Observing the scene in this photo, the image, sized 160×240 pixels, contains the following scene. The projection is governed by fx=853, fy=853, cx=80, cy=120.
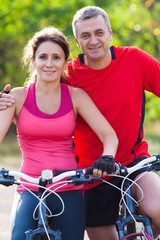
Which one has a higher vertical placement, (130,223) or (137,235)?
(130,223)

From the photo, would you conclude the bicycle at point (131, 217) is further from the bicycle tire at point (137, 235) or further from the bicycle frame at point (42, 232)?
the bicycle frame at point (42, 232)

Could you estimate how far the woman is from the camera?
5059 millimetres

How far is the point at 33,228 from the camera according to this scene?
493 centimetres

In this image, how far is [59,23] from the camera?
3125 centimetres

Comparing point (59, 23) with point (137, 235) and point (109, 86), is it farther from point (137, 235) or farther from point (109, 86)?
point (137, 235)

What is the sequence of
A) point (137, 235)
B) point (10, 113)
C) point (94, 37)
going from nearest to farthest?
point (137, 235), point (10, 113), point (94, 37)

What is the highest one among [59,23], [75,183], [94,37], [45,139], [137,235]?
[59,23]

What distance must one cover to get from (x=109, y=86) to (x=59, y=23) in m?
25.8

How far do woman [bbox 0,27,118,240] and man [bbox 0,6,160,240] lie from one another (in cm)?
36

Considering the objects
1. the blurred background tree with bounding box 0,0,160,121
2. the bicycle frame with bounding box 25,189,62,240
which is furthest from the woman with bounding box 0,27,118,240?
the blurred background tree with bounding box 0,0,160,121

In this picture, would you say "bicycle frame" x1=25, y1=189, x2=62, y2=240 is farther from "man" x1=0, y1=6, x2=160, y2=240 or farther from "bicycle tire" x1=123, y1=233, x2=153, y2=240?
"man" x1=0, y1=6, x2=160, y2=240

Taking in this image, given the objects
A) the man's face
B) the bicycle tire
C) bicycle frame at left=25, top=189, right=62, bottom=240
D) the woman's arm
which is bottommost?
the bicycle tire

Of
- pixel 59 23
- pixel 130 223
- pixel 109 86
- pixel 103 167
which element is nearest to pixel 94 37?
pixel 109 86

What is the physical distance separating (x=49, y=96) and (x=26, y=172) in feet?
1.63
